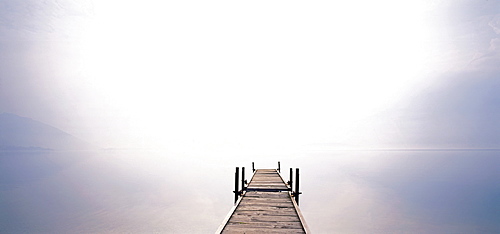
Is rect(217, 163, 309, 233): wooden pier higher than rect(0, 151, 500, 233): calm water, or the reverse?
rect(217, 163, 309, 233): wooden pier

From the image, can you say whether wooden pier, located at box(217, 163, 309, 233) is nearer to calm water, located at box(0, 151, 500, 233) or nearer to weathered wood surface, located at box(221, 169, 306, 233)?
weathered wood surface, located at box(221, 169, 306, 233)

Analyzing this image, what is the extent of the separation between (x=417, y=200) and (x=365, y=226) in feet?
77.6

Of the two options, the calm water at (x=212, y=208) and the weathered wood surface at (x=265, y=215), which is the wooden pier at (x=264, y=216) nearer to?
the weathered wood surface at (x=265, y=215)

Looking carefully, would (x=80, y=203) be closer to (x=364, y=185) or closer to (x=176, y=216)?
(x=176, y=216)

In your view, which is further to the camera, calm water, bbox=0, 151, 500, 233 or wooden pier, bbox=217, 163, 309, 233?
calm water, bbox=0, 151, 500, 233

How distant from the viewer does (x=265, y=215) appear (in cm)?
955

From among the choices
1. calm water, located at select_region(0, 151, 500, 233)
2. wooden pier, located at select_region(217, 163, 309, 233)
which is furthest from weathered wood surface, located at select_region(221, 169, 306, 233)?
calm water, located at select_region(0, 151, 500, 233)

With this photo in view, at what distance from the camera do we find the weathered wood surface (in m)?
8.03

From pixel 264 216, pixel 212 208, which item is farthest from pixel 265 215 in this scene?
pixel 212 208

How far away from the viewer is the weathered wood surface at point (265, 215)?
8.03 meters

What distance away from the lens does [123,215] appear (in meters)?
39.1

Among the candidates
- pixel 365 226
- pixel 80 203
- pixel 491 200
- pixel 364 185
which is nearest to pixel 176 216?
pixel 80 203

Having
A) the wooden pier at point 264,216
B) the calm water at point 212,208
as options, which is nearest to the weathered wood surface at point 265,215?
the wooden pier at point 264,216

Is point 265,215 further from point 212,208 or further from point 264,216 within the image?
point 212,208
